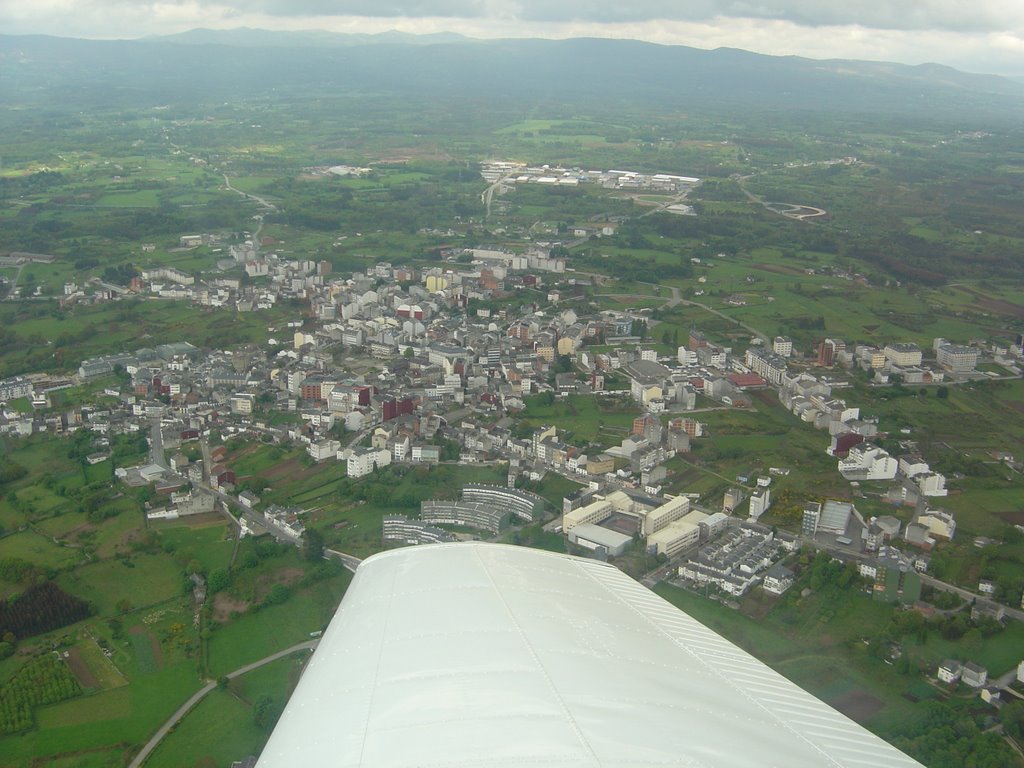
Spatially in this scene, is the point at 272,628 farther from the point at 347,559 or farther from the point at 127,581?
the point at 127,581

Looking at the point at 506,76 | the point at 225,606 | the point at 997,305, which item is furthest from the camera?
the point at 506,76

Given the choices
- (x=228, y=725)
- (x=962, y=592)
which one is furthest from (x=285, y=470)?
(x=962, y=592)

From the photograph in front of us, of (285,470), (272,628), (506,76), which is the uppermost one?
(272,628)

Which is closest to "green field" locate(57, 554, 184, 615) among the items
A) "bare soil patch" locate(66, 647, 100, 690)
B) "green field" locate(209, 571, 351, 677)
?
"bare soil patch" locate(66, 647, 100, 690)

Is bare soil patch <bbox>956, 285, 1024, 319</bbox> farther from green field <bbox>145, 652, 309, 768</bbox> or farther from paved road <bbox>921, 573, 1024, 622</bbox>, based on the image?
green field <bbox>145, 652, 309, 768</bbox>

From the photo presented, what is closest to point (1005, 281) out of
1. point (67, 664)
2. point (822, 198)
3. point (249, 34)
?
point (822, 198)
